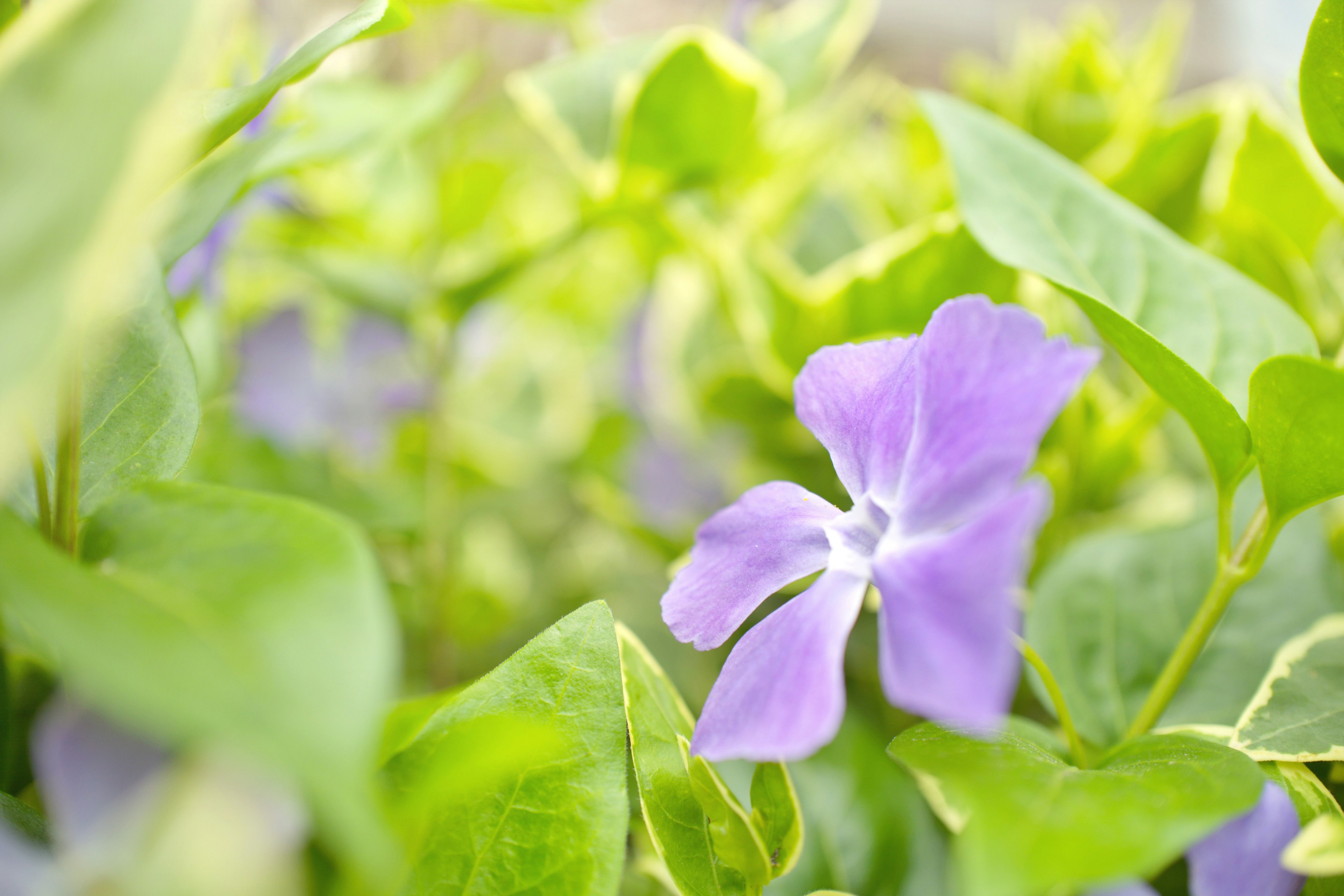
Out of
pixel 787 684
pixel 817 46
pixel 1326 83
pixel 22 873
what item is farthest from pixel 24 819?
pixel 817 46

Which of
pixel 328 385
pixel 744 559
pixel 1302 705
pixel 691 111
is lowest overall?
pixel 328 385

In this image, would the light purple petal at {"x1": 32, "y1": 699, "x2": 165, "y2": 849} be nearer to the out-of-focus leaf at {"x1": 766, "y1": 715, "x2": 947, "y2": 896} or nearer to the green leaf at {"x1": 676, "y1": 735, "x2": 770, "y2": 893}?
the green leaf at {"x1": 676, "y1": 735, "x2": 770, "y2": 893}

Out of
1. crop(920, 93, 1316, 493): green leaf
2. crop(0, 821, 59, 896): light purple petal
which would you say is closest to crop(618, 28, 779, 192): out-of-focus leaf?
crop(920, 93, 1316, 493): green leaf

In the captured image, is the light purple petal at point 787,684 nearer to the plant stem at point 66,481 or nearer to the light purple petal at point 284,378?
the plant stem at point 66,481

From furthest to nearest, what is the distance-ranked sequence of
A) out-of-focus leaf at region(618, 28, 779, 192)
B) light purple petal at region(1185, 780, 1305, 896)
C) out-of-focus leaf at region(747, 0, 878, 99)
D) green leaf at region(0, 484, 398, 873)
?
out-of-focus leaf at region(747, 0, 878, 99) < out-of-focus leaf at region(618, 28, 779, 192) < light purple petal at region(1185, 780, 1305, 896) < green leaf at region(0, 484, 398, 873)

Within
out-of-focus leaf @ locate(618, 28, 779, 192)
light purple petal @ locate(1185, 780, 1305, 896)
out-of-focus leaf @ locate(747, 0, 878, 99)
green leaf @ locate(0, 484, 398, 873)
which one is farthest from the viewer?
out-of-focus leaf @ locate(747, 0, 878, 99)

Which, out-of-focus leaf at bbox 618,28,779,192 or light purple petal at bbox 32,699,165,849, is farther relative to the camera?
out-of-focus leaf at bbox 618,28,779,192

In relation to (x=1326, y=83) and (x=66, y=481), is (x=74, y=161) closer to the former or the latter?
(x=66, y=481)
